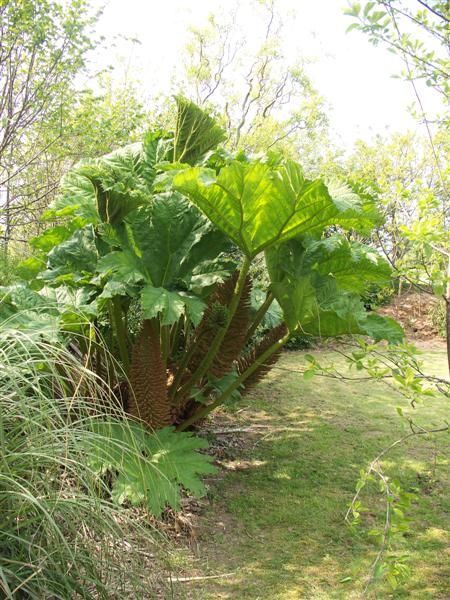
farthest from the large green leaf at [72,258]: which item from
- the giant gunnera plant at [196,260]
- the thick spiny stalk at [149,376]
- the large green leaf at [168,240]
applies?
the thick spiny stalk at [149,376]

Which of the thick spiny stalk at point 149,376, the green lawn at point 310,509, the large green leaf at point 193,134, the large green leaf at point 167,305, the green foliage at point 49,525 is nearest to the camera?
the green foliage at point 49,525

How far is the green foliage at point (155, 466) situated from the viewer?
2.12m

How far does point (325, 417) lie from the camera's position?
14.9 feet

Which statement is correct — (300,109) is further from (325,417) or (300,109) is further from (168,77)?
(325,417)

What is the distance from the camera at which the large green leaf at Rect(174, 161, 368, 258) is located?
8.02ft

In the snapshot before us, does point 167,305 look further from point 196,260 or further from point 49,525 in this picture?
Result: point 49,525

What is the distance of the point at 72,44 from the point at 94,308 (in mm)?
4027

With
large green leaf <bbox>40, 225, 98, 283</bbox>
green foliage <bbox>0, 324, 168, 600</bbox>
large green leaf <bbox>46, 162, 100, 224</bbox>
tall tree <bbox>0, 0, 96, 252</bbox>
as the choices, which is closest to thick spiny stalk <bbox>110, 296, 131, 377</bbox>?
large green leaf <bbox>40, 225, 98, 283</bbox>

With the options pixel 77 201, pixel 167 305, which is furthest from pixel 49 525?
pixel 77 201

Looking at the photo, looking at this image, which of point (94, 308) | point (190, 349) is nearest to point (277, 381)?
point (190, 349)

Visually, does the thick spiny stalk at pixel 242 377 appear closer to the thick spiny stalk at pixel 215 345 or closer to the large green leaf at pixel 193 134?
the thick spiny stalk at pixel 215 345

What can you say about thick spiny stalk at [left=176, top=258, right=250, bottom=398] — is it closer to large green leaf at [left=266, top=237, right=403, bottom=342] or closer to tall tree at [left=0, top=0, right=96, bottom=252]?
large green leaf at [left=266, top=237, right=403, bottom=342]

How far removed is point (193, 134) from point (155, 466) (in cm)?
193

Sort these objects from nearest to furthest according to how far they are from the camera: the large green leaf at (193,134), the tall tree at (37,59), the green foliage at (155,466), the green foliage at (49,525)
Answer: the green foliage at (49,525)
the green foliage at (155,466)
the large green leaf at (193,134)
the tall tree at (37,59)
